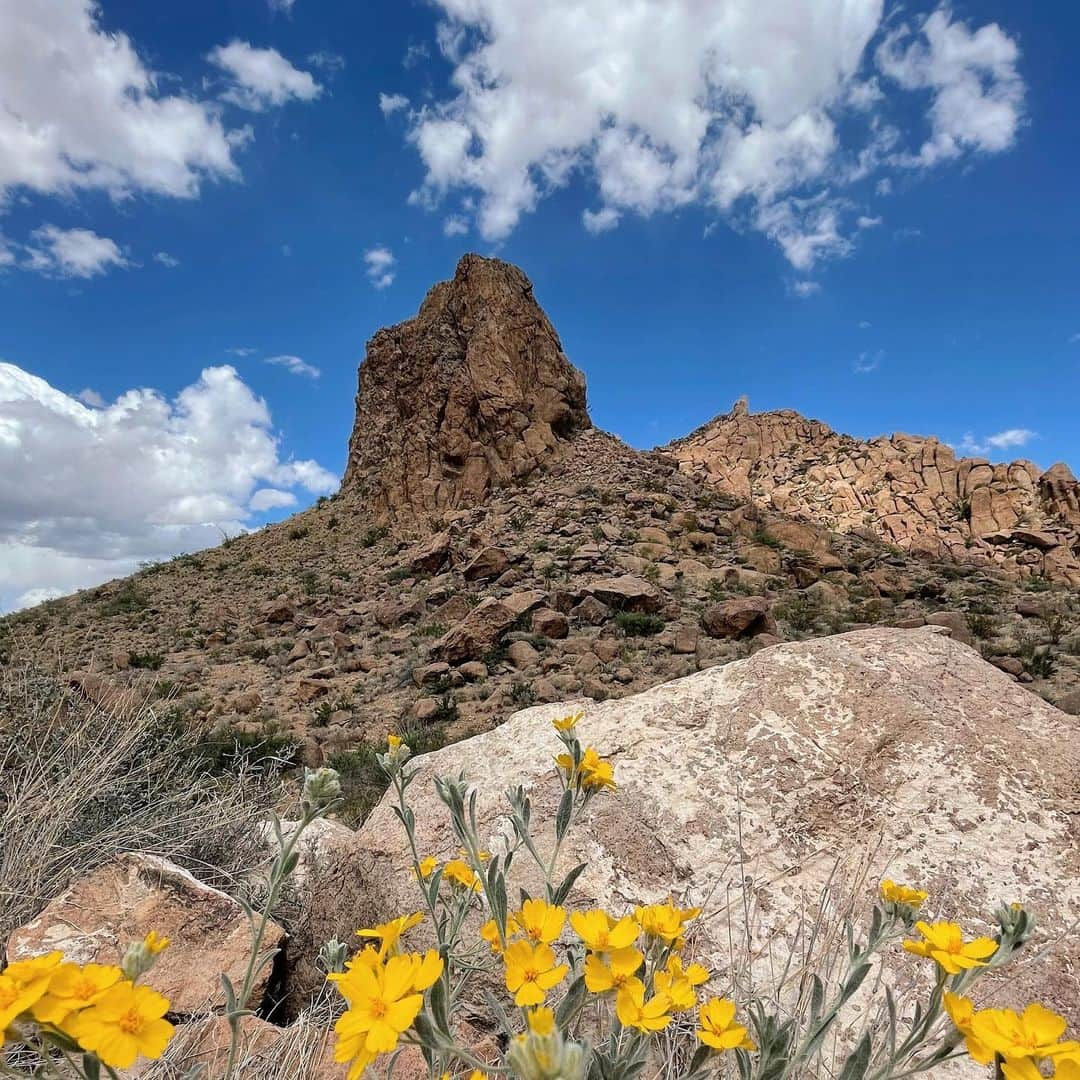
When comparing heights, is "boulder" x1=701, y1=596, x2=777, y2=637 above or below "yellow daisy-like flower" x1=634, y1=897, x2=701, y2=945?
above

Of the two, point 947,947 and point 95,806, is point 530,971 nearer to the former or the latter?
point 947,947

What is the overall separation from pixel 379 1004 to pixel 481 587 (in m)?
15.6

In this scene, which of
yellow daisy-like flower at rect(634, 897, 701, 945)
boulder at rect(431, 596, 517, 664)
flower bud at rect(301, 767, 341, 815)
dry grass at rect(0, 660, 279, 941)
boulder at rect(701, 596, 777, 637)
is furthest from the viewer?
boulder at rect(431, 596, 517, 664)

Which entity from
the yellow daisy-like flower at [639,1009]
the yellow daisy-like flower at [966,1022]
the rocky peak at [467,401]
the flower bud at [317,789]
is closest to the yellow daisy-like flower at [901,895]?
the yellow daisy-like flower at [966,1022]

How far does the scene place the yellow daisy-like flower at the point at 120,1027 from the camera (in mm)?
769

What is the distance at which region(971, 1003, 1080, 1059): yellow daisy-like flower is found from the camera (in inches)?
32.5

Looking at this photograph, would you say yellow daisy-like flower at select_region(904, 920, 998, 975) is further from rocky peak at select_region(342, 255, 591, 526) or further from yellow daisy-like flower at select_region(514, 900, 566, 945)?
rocky peak at select_region(342, 255, 591, 526)

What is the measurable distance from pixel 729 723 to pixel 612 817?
74 centimetres

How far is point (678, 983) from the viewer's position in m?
1.13

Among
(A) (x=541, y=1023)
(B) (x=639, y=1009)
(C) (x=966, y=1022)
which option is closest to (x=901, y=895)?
(C) (x=966, y=1022)

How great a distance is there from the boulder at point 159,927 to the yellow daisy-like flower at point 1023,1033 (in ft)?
8.03

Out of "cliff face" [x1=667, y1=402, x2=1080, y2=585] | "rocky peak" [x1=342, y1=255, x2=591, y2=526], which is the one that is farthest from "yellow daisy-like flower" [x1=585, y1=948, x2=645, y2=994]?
"rocky peak" [x1=342, y1=255, x2=591, y2=526]

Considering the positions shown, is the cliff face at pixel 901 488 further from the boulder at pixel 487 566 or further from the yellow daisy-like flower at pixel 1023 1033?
the yellow daisy-like flower at pixel 1023 1033

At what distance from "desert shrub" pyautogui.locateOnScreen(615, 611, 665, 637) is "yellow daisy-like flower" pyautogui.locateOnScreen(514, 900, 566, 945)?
1097 centimetres
